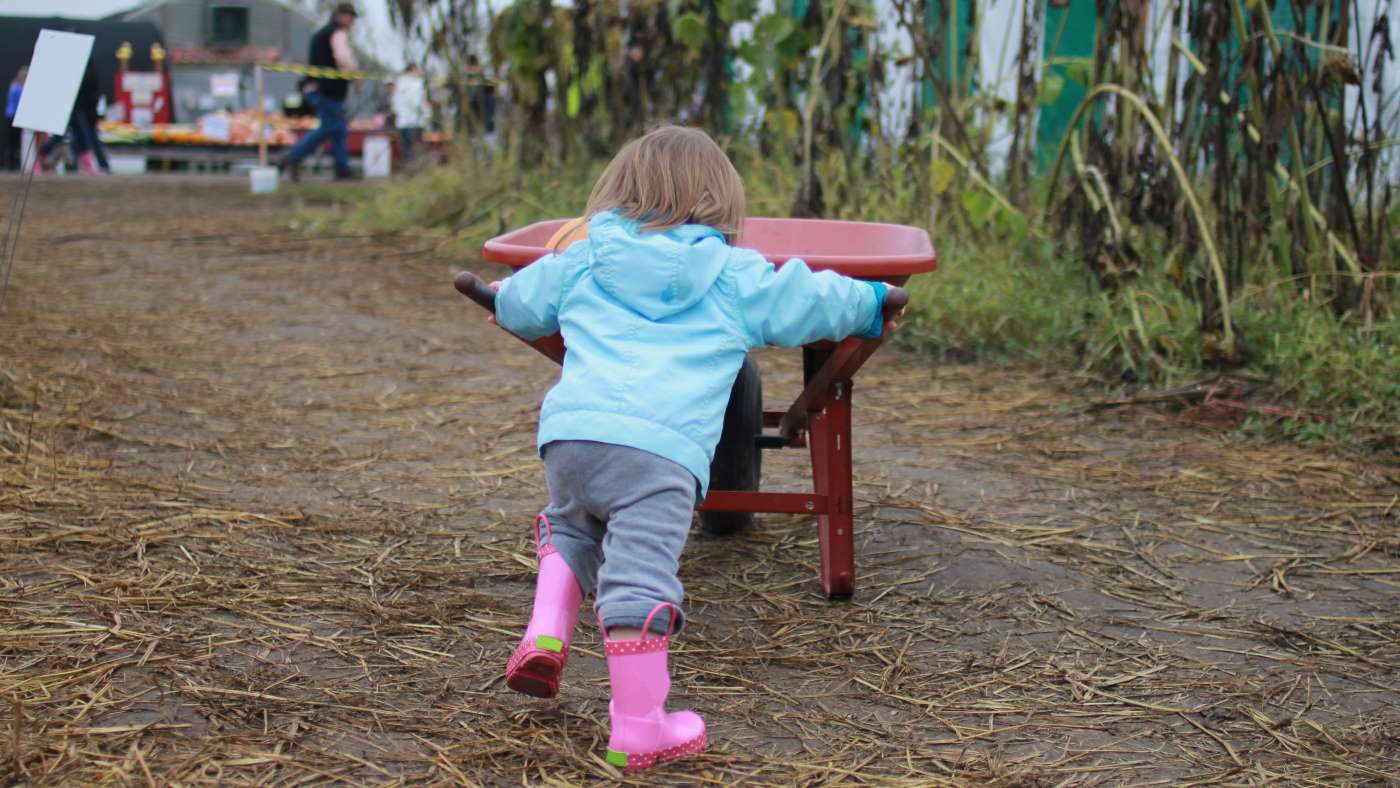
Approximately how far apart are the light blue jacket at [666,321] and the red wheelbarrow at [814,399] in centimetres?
16

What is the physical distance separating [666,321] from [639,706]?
1.85 feet

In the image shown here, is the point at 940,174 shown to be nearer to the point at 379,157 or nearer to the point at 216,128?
the point at 379,157

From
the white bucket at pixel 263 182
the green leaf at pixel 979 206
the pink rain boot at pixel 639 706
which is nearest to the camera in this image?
the pink rain boot at pixel 639 706

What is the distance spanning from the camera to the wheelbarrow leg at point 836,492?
100 inches

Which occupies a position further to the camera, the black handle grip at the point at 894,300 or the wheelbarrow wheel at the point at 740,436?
the wheelbarrow wheel at the point at 740,436

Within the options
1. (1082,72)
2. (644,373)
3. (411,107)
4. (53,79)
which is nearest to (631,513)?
(644,373)

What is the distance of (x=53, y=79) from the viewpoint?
2766 millimetres

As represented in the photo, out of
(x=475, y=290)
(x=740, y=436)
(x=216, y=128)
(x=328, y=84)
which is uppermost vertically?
(x=328, y=84)

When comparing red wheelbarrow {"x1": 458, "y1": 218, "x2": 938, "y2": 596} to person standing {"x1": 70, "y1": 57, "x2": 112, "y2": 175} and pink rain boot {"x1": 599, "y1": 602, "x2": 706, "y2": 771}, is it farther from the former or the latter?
person standing {"x1": 70, "y1": 57, "x2": 112, "y2": 175}

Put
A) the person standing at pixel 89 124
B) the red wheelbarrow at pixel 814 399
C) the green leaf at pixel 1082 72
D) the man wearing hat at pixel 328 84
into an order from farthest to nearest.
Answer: the person standing at pixel 89 124
the man wearing hat at pixel 328 84
the green leaf at pixel 1082 72
the red wheelbarrow at pixel 814 399

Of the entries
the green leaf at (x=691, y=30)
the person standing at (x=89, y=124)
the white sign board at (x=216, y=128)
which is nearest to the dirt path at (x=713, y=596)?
the green leaf at (x=691, y=30)

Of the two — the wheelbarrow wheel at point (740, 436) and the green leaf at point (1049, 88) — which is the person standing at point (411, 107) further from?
the wheelbarrow wheel at point (740, 436)

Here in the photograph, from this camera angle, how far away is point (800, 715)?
206cm

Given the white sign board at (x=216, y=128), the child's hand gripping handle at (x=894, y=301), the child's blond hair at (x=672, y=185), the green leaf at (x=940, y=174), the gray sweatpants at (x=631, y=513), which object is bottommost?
the gray sweatpants at (x=631, y=513)
